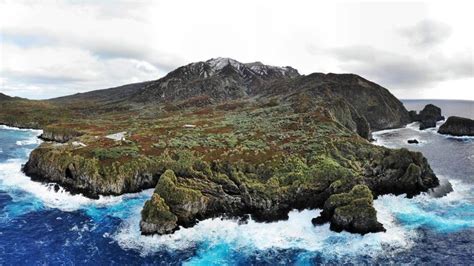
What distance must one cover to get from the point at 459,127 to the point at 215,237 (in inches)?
5539

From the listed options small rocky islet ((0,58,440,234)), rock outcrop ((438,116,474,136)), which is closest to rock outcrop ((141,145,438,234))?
small rocky islet ((0,58,440,234))

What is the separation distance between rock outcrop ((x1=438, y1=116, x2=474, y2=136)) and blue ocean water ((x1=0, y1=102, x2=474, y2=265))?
95.9m

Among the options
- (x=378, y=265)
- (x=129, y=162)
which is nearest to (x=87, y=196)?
(x=129, y=162)

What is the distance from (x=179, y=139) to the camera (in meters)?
91.4

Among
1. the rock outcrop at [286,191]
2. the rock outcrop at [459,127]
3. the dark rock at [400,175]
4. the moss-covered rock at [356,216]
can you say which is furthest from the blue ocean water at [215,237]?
the rock outcrop at [459,127]

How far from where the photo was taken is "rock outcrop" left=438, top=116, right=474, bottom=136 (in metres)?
154

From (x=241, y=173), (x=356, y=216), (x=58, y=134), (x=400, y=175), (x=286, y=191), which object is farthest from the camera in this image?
(x=58, y=134)

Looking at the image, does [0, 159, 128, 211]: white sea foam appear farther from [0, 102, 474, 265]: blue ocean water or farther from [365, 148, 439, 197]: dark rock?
[365, 148, 439, 197]: dark rock

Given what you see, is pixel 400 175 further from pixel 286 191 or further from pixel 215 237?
pixel 215 237

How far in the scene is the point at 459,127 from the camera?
157m

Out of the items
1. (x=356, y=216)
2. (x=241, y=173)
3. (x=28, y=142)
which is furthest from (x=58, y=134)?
(x=356, y=216)

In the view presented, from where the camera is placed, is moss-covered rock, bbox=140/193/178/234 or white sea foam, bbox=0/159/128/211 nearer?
moss-covered rock, bbox=140/193/178/234

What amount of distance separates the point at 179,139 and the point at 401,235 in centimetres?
5376

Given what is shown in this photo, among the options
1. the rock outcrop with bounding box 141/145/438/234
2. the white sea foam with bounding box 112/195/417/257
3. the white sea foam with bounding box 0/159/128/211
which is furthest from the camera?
the white sea foam with bounding box 0/159/128/211
